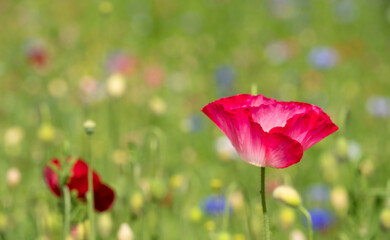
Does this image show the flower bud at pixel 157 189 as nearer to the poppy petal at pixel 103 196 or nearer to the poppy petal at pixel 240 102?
the poppy petal at pixel 103 196

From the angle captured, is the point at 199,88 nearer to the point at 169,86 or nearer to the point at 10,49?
the point at 169,86

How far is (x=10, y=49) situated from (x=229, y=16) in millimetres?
1432

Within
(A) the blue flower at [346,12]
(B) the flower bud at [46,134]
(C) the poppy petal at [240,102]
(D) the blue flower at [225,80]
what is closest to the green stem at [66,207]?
(C) the poppy petal at [240,102]

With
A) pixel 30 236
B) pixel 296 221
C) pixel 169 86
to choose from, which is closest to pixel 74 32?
pixel 169 86

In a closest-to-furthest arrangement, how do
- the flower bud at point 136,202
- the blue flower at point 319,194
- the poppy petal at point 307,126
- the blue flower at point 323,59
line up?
the poppy petal at point 307,126 < the flower bud at point 136,202 < the blue flower at point 319,194 < the blue flower at point 323,59

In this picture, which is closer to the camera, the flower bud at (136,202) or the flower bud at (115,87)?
the flower bud at (136,202)

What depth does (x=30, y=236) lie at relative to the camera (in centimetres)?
114

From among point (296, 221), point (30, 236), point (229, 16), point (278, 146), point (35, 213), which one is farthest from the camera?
point (229, 16)

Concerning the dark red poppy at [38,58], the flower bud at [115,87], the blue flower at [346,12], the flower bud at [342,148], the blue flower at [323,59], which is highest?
the blue flower at [346,12]

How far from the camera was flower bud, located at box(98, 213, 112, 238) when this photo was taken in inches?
45.6

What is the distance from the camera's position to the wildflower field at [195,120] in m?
0.99

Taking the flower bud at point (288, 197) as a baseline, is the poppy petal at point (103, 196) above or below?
below

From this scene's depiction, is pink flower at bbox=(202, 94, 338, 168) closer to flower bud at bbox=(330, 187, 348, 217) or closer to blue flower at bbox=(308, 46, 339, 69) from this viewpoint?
flower bud at bbox=(330, 187, 348, 217)

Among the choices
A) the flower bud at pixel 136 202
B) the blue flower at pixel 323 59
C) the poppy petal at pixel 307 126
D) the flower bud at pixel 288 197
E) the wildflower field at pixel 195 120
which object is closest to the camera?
the poppy petal at pixel 307 126
